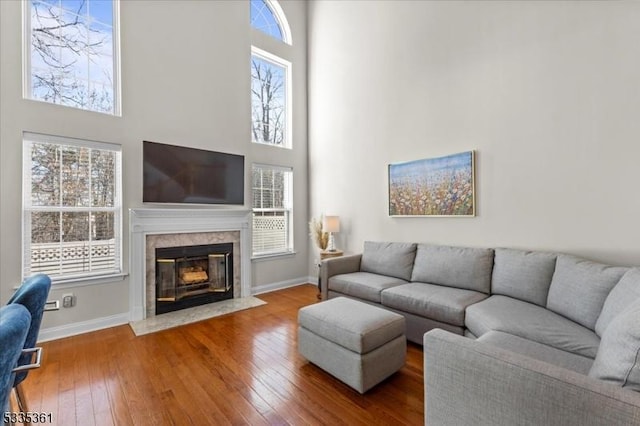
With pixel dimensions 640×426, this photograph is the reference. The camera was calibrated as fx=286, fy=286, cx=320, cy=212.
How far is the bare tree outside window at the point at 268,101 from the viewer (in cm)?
479

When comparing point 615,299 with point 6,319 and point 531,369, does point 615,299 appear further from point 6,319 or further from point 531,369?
point 6,319

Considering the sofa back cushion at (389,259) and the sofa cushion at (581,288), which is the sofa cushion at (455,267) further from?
the sofa cushion at (581,288)

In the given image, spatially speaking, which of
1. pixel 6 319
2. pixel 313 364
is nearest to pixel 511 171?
pixel 313 364

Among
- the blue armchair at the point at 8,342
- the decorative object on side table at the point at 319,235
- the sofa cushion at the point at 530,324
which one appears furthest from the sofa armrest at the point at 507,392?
the decorative object on side table at the point at 319,235

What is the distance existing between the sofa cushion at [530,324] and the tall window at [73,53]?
434 cm

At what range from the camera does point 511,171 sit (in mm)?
2955

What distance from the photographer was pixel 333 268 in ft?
12.1

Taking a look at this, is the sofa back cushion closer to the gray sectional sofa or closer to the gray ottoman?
the gray sectional sofa

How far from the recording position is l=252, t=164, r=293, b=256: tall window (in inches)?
184

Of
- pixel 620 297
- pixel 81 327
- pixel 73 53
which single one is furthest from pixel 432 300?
pixel 73 53

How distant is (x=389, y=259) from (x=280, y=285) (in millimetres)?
2086

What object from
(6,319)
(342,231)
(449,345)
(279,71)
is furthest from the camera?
(279,71)

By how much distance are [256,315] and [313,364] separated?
139cm

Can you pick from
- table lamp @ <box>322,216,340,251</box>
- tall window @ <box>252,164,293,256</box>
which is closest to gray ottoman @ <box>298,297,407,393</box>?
table lamp @ <box>322,216,340,251</box>
